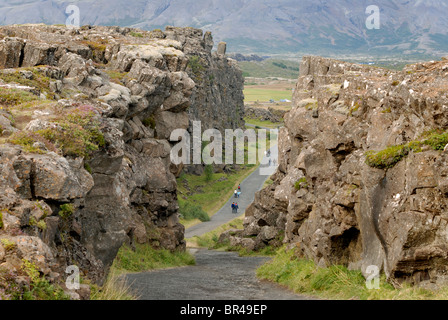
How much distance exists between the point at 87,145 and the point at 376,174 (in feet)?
28.9

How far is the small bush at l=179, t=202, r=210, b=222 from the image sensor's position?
62.9 m

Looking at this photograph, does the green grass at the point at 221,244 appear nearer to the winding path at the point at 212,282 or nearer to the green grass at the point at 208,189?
the winding path at the point at 212,282

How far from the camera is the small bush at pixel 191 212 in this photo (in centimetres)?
6291

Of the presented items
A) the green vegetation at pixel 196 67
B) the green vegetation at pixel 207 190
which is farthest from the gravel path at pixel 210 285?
the green vegetation at pixel 196 67

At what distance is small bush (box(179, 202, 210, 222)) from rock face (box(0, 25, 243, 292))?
19.6m

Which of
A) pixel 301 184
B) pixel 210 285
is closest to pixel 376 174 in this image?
pixel 210 285

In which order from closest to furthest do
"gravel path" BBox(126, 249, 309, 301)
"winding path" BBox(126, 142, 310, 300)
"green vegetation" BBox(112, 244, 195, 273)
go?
"gravel path" BBox(126, 249, 309, 301), "winding path" BBox(126, 142, 310, 300), "green vegetation" BBox(112, 244, 195, 273)

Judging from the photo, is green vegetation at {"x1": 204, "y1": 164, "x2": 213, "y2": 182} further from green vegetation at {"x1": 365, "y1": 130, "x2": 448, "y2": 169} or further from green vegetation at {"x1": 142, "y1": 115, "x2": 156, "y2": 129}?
green vegetation at {"x1": 365, "y1": 130, "x2": 448, "y2": 169}

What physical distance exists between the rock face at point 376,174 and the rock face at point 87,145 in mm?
8142

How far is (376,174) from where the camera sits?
18.1 m

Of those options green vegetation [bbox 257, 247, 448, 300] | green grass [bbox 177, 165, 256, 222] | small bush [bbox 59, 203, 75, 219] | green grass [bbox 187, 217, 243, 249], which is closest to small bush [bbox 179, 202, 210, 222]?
green grass [bbox 177, 165, 256, 222]

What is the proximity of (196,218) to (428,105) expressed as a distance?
155 feet

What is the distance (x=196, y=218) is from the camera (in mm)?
63500
